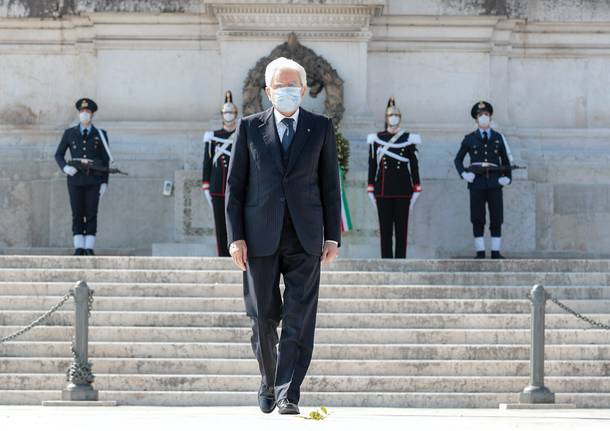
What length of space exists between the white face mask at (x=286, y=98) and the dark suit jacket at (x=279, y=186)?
115 millimetres

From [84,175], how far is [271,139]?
799cm

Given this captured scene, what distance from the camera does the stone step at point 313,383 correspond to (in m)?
12.9

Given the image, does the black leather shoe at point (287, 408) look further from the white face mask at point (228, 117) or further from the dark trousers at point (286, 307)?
the white face mask at point (228, 117)

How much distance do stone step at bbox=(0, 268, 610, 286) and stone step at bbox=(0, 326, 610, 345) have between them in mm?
1059


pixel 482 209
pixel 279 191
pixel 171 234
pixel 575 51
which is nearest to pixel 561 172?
pixel 575 51

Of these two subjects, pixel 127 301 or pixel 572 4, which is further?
pixel 572 4

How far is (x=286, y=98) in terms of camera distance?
29.7 ft

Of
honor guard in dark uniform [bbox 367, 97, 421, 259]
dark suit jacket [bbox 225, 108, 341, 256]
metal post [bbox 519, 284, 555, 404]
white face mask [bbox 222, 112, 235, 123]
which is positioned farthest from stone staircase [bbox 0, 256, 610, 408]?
dark suit jacket [bbox 225, 108, 341, 256]

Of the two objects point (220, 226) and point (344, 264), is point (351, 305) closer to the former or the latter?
point (344, 264)

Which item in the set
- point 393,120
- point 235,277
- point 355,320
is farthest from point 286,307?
point 393,120

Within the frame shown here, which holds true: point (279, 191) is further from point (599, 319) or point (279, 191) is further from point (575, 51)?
point (575, 51)

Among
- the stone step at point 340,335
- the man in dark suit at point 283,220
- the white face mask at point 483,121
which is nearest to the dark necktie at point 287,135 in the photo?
the man in dark suit at point 283,220

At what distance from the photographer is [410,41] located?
19.8 m

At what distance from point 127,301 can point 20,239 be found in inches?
214
